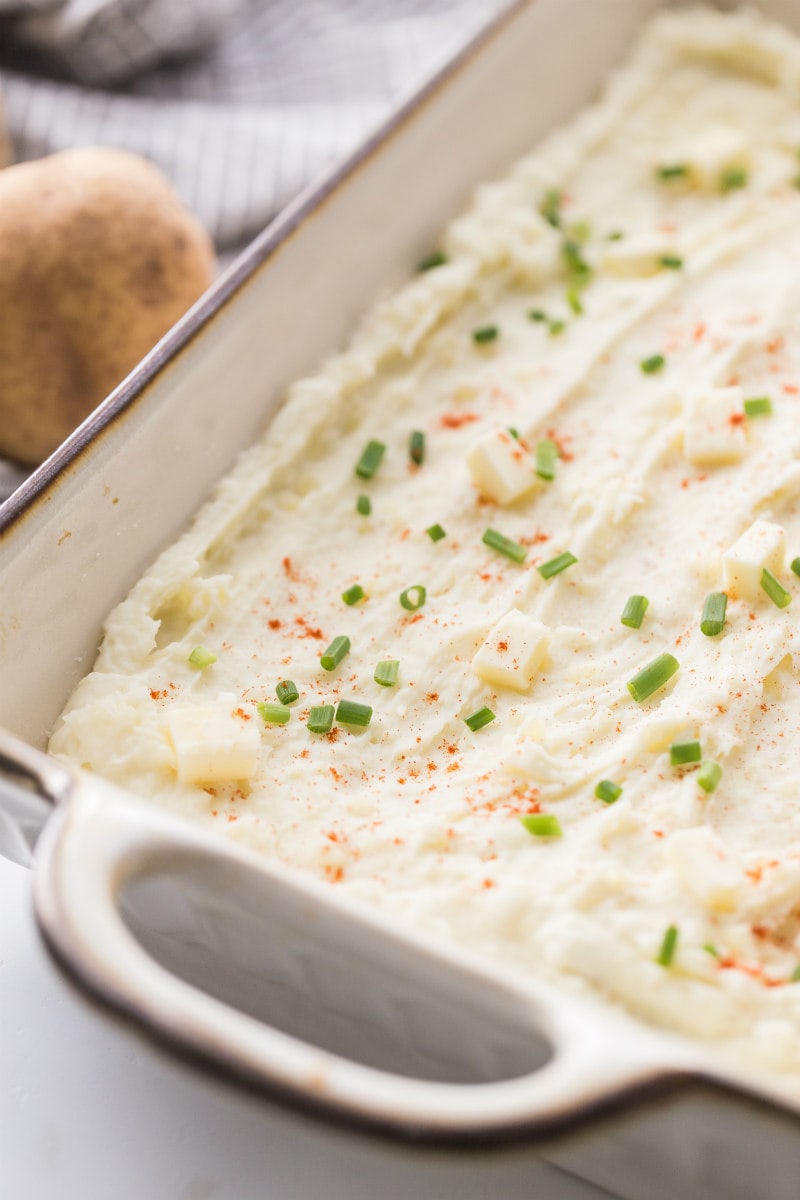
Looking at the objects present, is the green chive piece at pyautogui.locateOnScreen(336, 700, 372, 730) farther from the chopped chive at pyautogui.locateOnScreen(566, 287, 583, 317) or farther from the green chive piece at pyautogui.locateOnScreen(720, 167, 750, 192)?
the green chive piece at pyautogui.locateOnScreen(720, 167, 750, 192)

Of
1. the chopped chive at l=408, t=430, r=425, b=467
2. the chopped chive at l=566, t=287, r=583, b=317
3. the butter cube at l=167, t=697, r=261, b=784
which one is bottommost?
the chopped chive at l=566, t=287, r=583, b=317

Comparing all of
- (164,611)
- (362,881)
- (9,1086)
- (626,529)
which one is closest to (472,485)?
(626,529)

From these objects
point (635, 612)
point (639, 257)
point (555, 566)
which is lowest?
point (635, 612)

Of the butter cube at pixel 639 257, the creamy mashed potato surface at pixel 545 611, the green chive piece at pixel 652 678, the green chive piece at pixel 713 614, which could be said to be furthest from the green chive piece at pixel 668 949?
the butter cube at pixel 639 257

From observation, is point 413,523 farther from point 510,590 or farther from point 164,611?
point 164,611

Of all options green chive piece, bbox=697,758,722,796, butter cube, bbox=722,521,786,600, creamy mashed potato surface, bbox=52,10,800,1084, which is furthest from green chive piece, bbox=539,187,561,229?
green chive piece, bbox=697,758,722,796

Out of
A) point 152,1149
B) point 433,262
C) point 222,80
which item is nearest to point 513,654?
point 152,1149

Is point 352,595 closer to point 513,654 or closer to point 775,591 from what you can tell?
point 513,654
